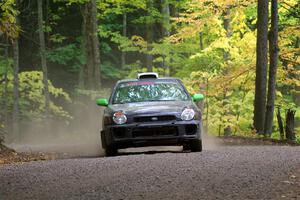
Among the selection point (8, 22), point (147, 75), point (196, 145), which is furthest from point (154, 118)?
point (8, 22)

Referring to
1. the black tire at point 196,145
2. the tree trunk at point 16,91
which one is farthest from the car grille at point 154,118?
the tree trunk at point 16,91

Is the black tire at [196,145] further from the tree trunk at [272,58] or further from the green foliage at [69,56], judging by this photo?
the green foliage at [69,56]

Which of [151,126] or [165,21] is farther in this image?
[165,21]

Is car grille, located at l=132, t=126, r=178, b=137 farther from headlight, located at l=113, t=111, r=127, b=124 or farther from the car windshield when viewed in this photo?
the car windshield

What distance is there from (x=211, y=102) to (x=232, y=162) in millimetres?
18120

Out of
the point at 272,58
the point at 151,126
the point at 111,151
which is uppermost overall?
the point at 272,58

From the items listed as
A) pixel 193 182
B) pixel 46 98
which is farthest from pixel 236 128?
pixel 193 182

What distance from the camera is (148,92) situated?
44.8 ft

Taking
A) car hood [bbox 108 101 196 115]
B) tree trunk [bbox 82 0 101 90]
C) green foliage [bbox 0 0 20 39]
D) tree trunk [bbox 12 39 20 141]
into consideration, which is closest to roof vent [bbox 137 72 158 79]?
car hood [bbox 108 101 196 115]

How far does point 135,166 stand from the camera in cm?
949

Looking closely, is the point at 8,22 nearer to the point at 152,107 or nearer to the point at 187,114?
the point at 152,107

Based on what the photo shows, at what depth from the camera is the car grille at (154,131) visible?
12.1 meters

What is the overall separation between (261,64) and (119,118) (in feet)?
26.9

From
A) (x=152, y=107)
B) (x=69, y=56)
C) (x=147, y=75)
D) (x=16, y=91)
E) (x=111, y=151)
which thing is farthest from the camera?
(x=69, y=56)
